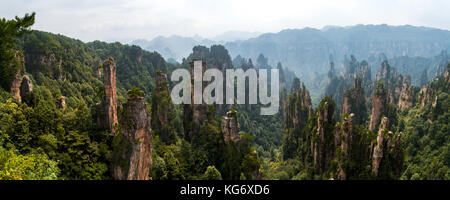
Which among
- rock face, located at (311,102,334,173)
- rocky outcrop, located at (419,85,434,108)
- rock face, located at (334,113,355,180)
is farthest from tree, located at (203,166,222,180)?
rocky outcrop, located at (419,85,434,108)

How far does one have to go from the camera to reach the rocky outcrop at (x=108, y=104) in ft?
87.0

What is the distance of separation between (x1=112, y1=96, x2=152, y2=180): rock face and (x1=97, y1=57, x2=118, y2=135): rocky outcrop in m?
2.99

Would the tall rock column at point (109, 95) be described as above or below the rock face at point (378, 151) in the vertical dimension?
above

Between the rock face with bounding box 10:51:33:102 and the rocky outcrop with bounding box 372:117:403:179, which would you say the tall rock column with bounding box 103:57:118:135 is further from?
the rocky outcrop with bounding box 372:117:403:179

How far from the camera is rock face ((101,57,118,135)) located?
2658 cm

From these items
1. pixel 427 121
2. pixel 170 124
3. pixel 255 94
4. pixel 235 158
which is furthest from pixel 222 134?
pixel 255 94

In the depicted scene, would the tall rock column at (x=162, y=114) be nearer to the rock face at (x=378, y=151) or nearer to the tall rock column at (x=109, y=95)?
the tall rock column at (x=109, y=95)

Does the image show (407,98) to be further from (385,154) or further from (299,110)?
(385,154)

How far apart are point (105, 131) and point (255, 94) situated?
73.8m

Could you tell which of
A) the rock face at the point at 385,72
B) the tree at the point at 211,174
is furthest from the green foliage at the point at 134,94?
the rock face at the point at 385,72

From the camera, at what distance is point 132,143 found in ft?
76.5

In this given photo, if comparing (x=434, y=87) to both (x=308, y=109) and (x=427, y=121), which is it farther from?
(x=308, y=109)

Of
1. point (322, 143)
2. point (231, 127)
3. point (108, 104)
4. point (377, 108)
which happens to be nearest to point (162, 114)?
point (231, 127)

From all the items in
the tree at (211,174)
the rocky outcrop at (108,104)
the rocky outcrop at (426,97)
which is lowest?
the tree at (211,174)
